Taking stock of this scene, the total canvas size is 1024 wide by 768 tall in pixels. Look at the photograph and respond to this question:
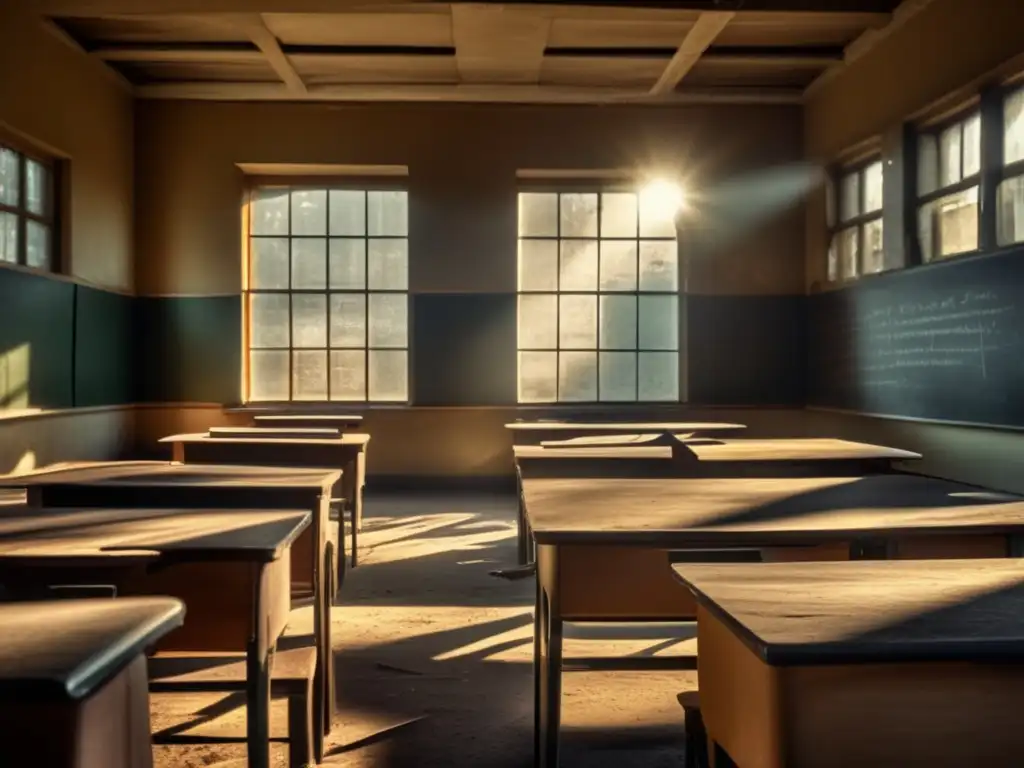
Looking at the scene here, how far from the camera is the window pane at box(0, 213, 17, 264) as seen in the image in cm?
599

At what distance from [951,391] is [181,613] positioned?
208 inches

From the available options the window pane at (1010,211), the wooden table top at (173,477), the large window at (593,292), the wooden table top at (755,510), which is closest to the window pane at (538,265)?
the large window at (593,292)

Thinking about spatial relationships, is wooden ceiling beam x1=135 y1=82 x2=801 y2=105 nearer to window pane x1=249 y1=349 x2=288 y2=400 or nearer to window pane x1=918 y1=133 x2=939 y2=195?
window pane x1=918 y1=133 x2=939 y2=195

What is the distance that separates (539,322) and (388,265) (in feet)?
4.49

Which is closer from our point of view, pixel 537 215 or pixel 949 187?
pixel 949 187

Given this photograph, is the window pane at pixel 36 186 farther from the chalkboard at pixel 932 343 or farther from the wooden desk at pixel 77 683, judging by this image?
the wooden desk at pixel 77 683

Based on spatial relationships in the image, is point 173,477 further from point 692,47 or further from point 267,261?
point 267,261

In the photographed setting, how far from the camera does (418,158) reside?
7816mm

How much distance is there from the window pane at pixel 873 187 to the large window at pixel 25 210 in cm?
581

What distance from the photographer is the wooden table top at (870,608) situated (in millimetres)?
886

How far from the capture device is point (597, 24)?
639 centimetres

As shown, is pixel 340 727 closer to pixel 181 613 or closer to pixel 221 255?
pixel 181 613

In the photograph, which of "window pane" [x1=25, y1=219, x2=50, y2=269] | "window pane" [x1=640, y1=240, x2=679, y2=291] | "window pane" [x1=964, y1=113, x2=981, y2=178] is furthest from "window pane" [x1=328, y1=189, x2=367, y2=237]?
"window pane" [x1=964, y1=113, x2=981, y2=178]

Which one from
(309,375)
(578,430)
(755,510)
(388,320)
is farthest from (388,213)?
(755,510)
